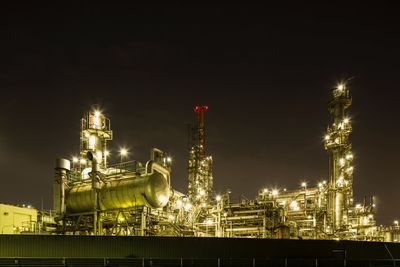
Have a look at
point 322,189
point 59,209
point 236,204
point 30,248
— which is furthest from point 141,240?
point 322,189

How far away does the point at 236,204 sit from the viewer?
39438mm

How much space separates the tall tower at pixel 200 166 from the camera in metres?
67.1

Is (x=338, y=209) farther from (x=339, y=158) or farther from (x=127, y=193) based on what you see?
(x=127, y=193)

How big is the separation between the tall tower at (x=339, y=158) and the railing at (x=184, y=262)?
17761mm

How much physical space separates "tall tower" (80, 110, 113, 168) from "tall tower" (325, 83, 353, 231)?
28034mm

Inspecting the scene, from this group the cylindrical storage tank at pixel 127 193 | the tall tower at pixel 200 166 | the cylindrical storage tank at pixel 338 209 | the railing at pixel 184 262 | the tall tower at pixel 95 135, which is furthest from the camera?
the tall tower at pixel 200 166

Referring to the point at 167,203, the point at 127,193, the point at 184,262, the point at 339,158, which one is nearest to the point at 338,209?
the point at 339,158

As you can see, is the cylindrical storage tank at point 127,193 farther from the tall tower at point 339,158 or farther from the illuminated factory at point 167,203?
the tall tower at point 339,158

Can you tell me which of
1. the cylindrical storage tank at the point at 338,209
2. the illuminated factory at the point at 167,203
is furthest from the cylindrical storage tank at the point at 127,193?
the cylindrical storage tank at the point at 338,209

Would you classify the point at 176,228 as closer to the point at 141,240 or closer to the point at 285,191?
the point at 141,240

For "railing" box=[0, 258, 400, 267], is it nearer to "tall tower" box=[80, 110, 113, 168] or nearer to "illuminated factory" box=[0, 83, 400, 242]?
"illuminated factory" box=[0, 83, 400, 242]

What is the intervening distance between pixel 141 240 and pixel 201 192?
38.8 m

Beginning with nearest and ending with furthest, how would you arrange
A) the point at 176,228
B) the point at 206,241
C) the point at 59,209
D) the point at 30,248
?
1. the point at 30,248
2. the point at 206,241
3. the point at 59,209
4. the point at 176,228

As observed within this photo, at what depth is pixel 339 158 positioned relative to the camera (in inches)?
1897
